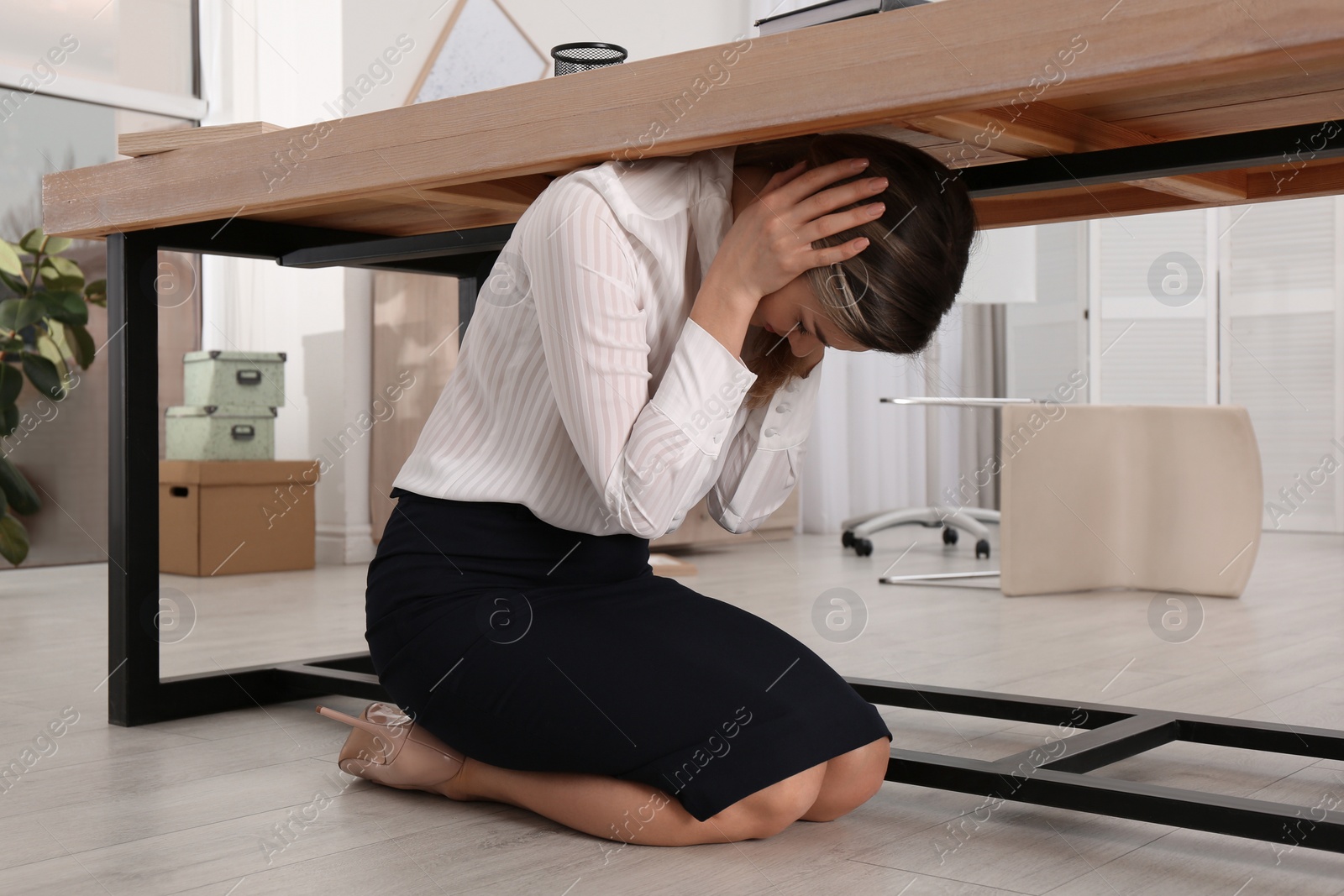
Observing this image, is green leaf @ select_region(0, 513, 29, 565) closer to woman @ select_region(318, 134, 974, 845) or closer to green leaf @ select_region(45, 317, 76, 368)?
green leaf @ select_region(45, 317, 76, 368)

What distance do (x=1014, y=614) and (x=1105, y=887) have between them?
5.34 ft

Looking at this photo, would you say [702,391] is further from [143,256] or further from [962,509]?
[962,509]

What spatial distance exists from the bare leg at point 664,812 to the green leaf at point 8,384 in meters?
2.51

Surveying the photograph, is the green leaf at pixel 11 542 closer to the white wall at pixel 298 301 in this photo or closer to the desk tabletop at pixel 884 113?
the white wall at pixel 298 301

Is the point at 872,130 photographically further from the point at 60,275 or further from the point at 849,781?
the point at 60,275

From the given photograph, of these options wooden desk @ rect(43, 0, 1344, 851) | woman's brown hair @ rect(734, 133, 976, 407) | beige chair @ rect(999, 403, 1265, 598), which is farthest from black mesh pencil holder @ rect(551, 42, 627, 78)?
beige chair @ rect(999, 403, 1265, 598)

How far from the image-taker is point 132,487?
148cm

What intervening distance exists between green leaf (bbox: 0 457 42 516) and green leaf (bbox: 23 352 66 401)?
20 centimetres

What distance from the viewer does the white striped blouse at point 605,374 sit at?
0.98 metres

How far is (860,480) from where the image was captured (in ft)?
15.6

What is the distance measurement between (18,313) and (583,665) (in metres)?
2.57

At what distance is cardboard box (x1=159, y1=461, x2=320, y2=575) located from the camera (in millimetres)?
3197

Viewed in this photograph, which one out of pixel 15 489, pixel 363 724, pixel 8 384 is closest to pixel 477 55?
pixel 8 384

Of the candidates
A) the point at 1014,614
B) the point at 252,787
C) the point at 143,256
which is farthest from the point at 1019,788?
the point at 1014,614
